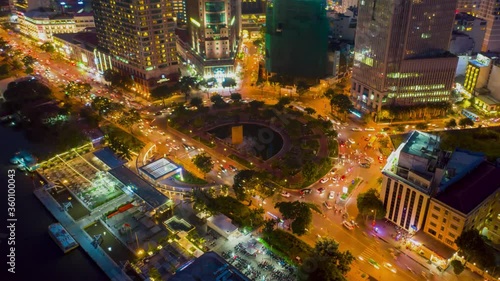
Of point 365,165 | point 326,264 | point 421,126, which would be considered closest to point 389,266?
point 326,264

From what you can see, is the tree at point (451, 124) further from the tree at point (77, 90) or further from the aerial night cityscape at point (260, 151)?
the tree at point (77, 90)

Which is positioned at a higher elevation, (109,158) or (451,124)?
(451,124)

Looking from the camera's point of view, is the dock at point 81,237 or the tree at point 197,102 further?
the tree at point 197,102

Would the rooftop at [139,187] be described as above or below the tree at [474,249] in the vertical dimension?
below

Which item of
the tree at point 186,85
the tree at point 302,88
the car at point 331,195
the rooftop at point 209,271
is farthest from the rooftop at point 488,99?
the rooftop at point 209,271

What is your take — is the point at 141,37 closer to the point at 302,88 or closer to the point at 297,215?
the point at 302,88

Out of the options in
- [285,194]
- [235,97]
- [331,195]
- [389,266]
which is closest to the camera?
[389,266]
